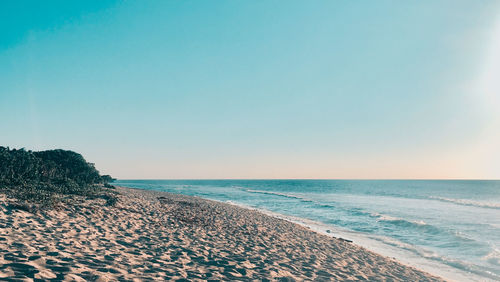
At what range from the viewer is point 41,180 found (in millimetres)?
17484

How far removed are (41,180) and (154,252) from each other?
1462 cm

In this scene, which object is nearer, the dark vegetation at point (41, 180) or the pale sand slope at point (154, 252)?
the pale sand slope at point (154, 252)

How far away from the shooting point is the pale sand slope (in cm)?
572

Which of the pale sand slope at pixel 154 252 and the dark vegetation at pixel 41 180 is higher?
the dark vegetation at pixel 41 180

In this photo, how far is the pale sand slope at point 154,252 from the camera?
5.72m

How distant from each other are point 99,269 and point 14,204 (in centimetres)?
635

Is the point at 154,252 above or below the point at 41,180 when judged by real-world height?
below

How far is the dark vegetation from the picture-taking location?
11.0m

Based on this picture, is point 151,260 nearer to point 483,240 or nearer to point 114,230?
point 114,230

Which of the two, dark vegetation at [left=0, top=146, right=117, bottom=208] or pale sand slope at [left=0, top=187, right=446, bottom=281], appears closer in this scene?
pale sand slope at [left=0, top=187, right=446, bottom=281]

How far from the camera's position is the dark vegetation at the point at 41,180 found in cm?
1095

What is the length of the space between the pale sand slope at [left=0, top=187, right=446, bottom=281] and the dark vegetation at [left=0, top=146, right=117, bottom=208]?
0.85 m

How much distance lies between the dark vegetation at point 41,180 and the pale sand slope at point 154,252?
85cm

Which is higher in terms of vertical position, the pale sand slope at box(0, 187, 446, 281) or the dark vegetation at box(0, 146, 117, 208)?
the dark vegetation at box(0, 146, 117, 208)
